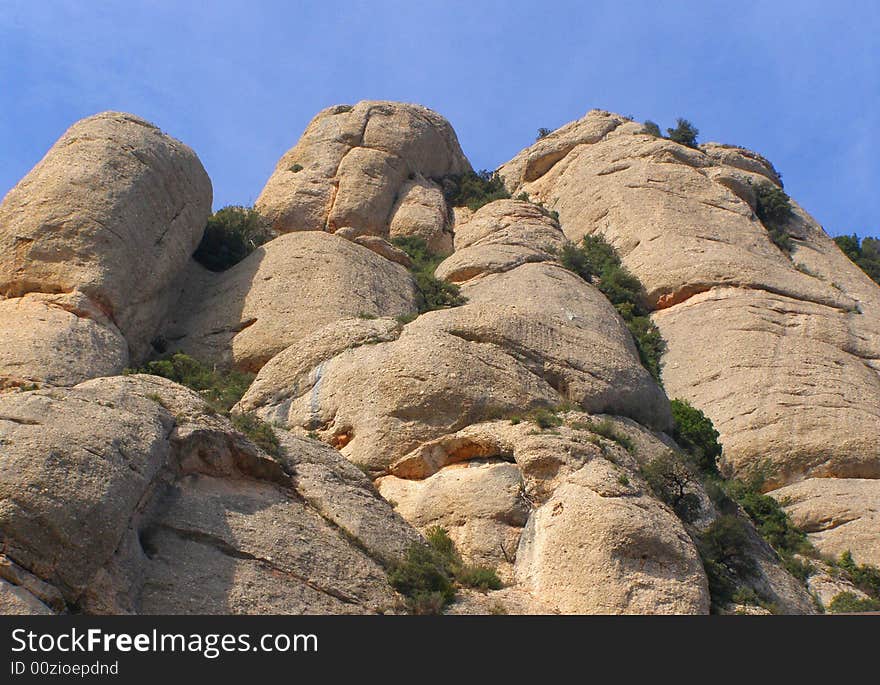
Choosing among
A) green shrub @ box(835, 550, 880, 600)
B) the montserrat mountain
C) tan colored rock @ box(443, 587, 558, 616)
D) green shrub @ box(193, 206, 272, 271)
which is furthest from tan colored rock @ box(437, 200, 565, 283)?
tan colored rock @ box(443, 587, 558, 616)

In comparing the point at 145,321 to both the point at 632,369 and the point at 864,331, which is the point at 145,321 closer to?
the point at 632,369

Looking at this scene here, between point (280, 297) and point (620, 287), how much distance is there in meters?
9.77

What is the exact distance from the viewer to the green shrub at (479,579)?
648 inches

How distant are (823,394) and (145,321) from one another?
1479 centimetres

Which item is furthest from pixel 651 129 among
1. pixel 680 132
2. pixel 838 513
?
pixel 838 513

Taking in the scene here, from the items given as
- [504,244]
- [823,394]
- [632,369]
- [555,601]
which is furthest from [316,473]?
[504,244]

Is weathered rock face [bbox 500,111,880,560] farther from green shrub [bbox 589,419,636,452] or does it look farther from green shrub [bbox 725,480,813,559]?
green shrub [bbox 589,419,636,452]

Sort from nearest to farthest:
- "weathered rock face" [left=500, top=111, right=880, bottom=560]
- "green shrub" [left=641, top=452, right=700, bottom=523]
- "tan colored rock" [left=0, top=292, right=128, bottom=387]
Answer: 1. "green shrub" [left=641, top=452, right=700, bottom=523]
2. "tan colored rock" [left=0, top=292, right=128, bottom=387]
3. "weathered rock face" [left=500, top=111, right=880, bottom=560]

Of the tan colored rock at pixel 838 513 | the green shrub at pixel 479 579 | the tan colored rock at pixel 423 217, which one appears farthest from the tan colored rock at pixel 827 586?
the tan colored rock at pixel 423 217

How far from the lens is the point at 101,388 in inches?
622

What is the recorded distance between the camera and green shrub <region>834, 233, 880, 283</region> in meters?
41.7

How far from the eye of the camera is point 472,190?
4072 centimetres

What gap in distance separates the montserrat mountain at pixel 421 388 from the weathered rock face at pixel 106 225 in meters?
0.07

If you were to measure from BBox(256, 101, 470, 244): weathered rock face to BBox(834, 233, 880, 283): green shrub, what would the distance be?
14.0 meters
